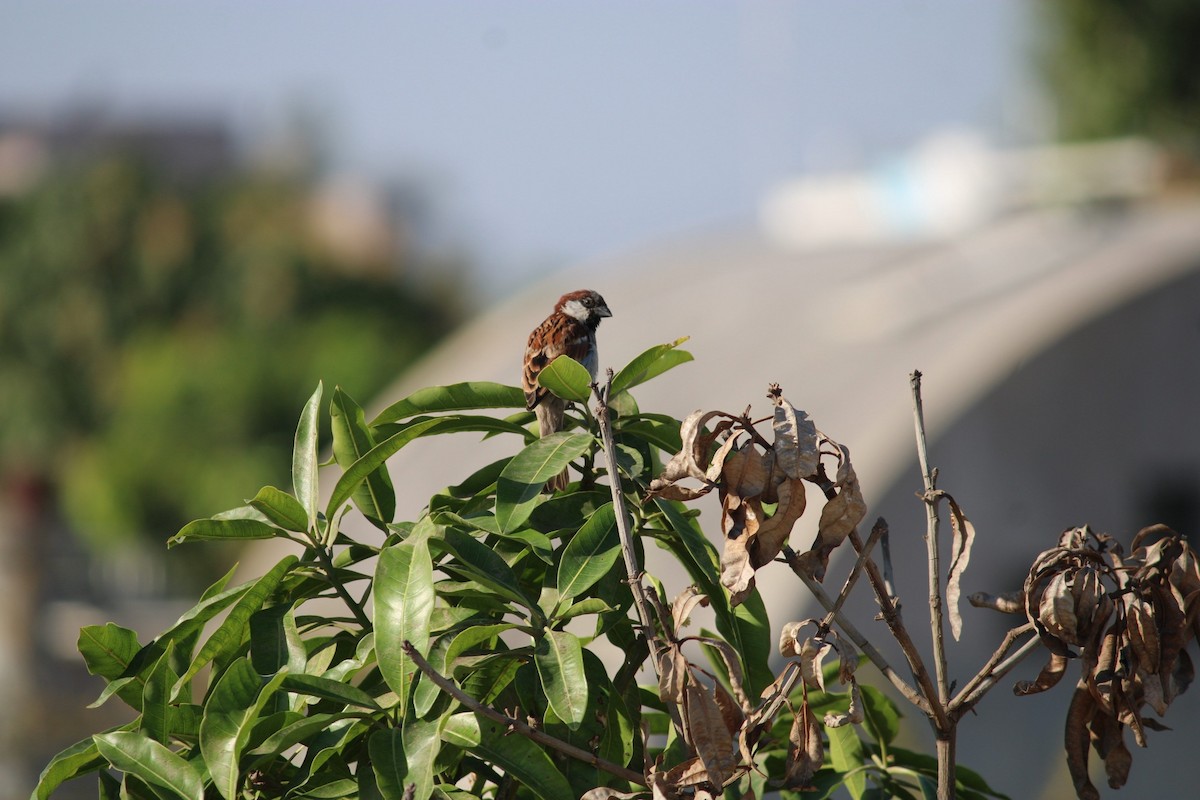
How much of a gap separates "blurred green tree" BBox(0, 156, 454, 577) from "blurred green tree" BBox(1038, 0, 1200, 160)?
9175mm

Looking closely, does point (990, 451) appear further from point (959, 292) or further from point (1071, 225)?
point (1071, 225)

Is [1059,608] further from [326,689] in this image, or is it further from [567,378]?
[326,689]

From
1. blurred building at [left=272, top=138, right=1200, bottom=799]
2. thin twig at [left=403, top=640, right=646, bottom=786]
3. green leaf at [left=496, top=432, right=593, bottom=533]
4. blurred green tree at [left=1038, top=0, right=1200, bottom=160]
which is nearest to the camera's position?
thin twig at [left=403, top=640, right=646, bottom=786]

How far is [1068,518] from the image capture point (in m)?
7.83

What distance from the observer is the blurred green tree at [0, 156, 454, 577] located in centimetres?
1597

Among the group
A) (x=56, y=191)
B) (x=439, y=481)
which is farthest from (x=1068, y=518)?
(x=56, y=191)

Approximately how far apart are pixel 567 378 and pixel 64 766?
0.75 meters

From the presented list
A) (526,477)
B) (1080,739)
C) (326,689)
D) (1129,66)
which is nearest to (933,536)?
(1080,739)

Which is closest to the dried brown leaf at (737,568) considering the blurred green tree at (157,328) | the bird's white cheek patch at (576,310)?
the bird's white cheek patch at (576,310)

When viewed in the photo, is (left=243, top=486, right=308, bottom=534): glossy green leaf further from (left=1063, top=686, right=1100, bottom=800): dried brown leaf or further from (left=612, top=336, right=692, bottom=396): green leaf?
(left=1063, top=686, right=1100, bottom=800): dried brown leaf

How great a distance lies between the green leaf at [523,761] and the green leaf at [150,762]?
302 millimetres

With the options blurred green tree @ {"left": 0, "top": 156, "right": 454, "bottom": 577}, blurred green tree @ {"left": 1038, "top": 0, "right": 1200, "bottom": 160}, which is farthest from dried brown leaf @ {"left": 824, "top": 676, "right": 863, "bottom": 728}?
blurred green tree @ {"left": 0, "top": 156, "right": 454, "bottom": 577}

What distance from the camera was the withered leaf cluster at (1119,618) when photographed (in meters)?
1.42

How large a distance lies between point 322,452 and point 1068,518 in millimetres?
5254
